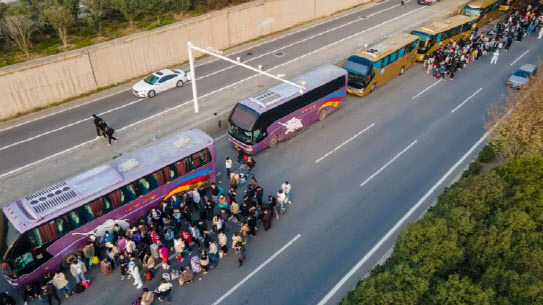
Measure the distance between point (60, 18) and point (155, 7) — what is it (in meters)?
7.48

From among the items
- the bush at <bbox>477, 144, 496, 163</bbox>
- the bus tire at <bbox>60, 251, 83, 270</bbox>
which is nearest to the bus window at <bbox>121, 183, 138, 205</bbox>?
the bus tire at <bbox>60, 251, 83, 270</bbox>

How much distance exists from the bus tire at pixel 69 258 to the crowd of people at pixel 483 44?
89.3 ft

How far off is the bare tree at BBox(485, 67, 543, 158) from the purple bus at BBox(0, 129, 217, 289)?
13.3 metres

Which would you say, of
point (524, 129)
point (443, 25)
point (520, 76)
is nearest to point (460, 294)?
point (524, 129)

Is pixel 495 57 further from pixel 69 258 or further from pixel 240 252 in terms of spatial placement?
pixel 69 258

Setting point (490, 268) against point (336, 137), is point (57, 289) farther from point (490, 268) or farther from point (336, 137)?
point (336, 137)

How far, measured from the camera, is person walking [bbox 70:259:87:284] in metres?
14.3

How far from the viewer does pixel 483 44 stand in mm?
33969

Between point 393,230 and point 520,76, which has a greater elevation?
point 520,76

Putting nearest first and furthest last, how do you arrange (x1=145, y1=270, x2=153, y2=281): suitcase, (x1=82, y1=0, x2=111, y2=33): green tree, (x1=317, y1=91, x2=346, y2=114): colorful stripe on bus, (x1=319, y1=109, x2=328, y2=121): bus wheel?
(x1=145, y1=270, x2=153, y2=281): suitcase
(x1=317, y1=91, x2=346, y2=114): colorful stripe on bus
(x1=319, y1=109, x2=328, y2=121): bus wheel
(x1=82, y1=0, x2=111, y2=33): green tree

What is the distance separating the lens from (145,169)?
52.6 feet

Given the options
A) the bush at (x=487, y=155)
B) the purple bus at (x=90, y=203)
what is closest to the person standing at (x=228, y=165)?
the purple bus at (x=90, y=203)

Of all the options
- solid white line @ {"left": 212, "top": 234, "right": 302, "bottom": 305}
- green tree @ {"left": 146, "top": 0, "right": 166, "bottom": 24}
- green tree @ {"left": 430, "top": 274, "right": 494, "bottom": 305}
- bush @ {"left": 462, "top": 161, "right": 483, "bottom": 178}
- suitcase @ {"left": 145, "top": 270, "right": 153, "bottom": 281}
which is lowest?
solid white line @ {"left": 212, "top": 234, "right": 302, "bottom": 305}

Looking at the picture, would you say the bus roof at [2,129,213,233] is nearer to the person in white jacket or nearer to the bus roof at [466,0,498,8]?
the person in white jacket
